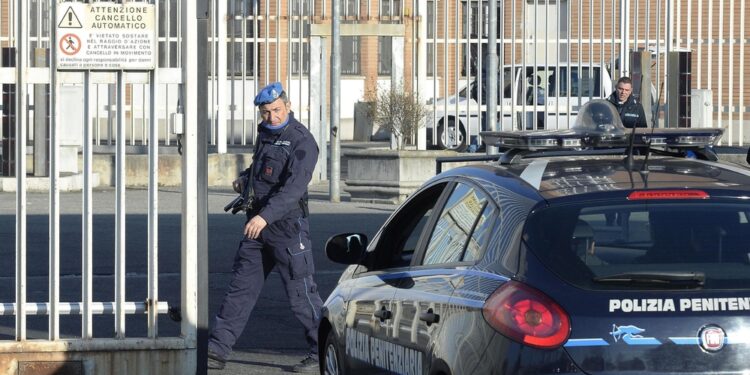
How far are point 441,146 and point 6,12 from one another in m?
6.75

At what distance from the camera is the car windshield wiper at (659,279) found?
178 inches

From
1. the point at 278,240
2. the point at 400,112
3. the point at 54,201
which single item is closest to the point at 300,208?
the point at 278,240

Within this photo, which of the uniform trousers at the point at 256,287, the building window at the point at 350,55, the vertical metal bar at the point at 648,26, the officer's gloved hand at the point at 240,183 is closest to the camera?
the uniform trousers at the point at 256,287

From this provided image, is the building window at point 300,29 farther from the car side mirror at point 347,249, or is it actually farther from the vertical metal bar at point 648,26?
the car side mirror at point 347,249

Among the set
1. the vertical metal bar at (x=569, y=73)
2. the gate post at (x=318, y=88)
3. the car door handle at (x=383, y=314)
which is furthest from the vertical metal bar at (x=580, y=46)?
the car door handle at (x=383, y=314)

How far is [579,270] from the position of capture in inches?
181

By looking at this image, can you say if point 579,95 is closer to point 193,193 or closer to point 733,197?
point 193,193

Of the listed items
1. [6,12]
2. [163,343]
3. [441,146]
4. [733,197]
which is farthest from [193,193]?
[6,12]

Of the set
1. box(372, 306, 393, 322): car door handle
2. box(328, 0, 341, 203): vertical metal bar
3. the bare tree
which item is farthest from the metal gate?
the bare tree

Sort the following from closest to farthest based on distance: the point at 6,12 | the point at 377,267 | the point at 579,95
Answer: the point at 377,267, the point at 579,95, the point at 6,12

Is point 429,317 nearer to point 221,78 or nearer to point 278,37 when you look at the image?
point 278,37

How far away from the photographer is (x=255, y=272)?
27.1 ft

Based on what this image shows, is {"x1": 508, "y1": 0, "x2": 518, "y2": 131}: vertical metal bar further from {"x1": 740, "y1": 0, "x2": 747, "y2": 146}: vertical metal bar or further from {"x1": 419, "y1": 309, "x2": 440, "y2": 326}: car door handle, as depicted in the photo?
{"x1": 419, "y1": 309, "x2": 440, "y2": 326}: car door handle

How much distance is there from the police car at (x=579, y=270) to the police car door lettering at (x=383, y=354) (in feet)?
0.04
